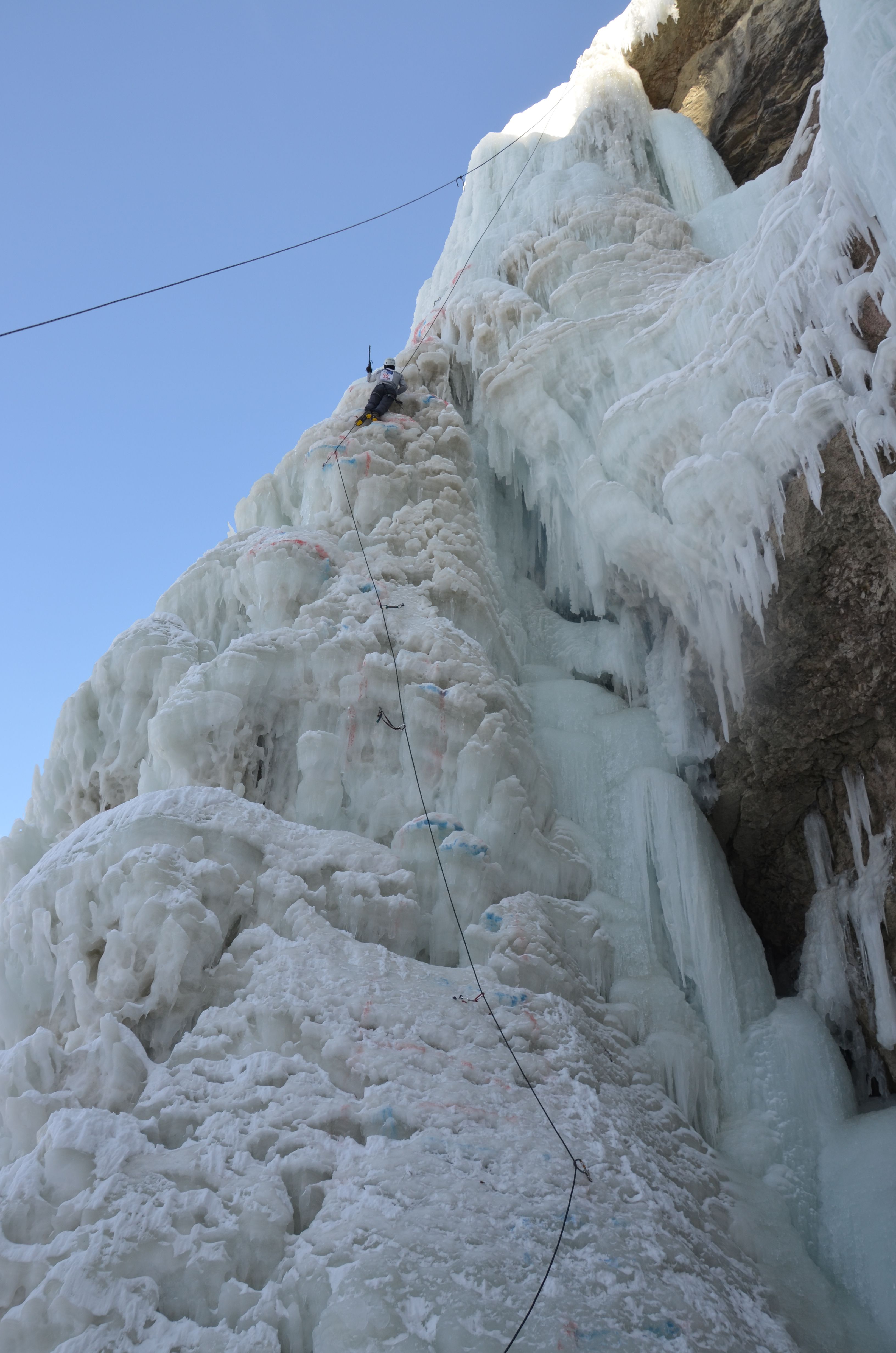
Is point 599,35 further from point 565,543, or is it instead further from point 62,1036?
point 62,1036

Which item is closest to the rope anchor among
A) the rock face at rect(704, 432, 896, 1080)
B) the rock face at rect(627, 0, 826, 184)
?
the rock face at rect(704, 432, 896, 1080)

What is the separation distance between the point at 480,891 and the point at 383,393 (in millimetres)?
5014

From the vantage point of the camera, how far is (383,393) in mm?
8469

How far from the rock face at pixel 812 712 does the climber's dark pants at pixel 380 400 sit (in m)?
3.86

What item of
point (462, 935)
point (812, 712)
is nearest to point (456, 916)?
point (462, 935)

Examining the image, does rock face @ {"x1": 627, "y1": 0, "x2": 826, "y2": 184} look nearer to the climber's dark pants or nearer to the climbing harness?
the climbing harness

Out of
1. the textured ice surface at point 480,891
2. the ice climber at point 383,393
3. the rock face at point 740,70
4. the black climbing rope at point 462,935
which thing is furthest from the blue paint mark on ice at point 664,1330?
the rock face at point 740,70

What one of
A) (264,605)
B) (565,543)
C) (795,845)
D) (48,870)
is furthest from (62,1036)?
(565,543)

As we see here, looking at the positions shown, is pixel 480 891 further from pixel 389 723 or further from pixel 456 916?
pixel 389 723

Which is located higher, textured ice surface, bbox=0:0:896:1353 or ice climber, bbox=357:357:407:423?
ice climber, bbox=357:357:407:423

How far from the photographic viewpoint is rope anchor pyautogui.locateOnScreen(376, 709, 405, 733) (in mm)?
5871

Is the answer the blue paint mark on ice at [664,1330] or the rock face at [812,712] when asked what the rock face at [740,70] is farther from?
the blue paint mark on ice at [664,1330]

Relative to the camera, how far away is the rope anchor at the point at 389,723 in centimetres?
587

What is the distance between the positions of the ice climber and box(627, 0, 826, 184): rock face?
6.95m
